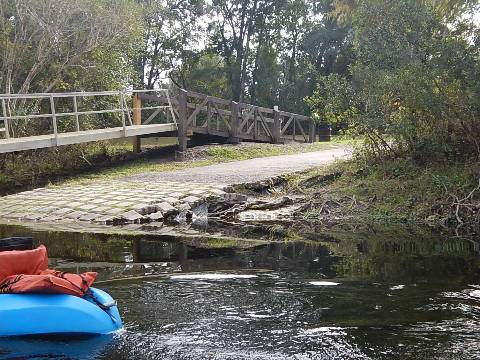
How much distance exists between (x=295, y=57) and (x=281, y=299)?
30323 mm

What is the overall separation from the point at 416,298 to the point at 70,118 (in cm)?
1468

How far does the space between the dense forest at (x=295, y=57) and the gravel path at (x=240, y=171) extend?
1415mm

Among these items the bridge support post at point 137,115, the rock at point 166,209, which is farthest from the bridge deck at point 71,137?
the rock at point 166,209

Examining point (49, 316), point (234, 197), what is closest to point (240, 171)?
point (234, 197)

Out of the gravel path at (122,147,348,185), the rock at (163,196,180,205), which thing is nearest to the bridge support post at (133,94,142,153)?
the gravel path at (122,147,348,185)

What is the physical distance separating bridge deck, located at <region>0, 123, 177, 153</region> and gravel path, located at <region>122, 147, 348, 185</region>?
1574mm

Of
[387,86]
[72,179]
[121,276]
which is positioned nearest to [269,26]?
[72,179]

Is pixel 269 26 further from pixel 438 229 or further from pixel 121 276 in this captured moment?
pixel 121 276

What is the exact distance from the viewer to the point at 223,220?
10812 mm

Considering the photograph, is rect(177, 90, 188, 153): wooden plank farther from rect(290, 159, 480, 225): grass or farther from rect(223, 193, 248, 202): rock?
rect(223, 193, 248, 202): rock

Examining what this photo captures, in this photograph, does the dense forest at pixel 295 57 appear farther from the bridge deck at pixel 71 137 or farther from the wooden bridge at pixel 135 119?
the bridge deck at pixel 71 137

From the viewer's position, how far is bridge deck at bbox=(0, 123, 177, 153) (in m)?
13.0

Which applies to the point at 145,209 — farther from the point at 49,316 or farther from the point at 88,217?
the point at 49,316

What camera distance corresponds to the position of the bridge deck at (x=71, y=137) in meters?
13.0
